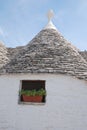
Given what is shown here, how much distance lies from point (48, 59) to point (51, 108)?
2.10 m

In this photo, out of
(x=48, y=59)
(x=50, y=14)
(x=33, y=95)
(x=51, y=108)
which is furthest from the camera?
(x=50, y=14)

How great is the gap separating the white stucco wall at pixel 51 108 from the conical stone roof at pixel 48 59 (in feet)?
0.95

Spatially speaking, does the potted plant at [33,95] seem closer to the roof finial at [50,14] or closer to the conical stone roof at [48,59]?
the conical stone roof at [48,59]

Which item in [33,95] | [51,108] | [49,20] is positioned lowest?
[51,108]

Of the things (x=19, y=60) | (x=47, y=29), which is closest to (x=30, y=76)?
(x=19, y=60)

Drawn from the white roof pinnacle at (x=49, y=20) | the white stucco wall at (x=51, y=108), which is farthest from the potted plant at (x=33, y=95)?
the white roof pinnacle at (x=49, y=20)

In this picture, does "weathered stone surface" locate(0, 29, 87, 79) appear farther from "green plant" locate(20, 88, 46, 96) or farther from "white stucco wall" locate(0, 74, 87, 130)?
"green plant" locate(20, 88, 46, 96)

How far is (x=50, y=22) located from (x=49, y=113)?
17.2ft

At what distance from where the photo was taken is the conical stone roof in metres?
11.9

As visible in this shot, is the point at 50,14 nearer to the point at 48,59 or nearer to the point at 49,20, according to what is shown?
the point at 49,20

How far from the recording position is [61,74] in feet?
38.4

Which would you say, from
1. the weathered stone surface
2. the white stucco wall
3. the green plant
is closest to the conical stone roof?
the weathered stone surface

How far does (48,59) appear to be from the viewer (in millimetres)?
12320

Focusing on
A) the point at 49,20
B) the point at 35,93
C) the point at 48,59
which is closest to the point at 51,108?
the point at 35,93
